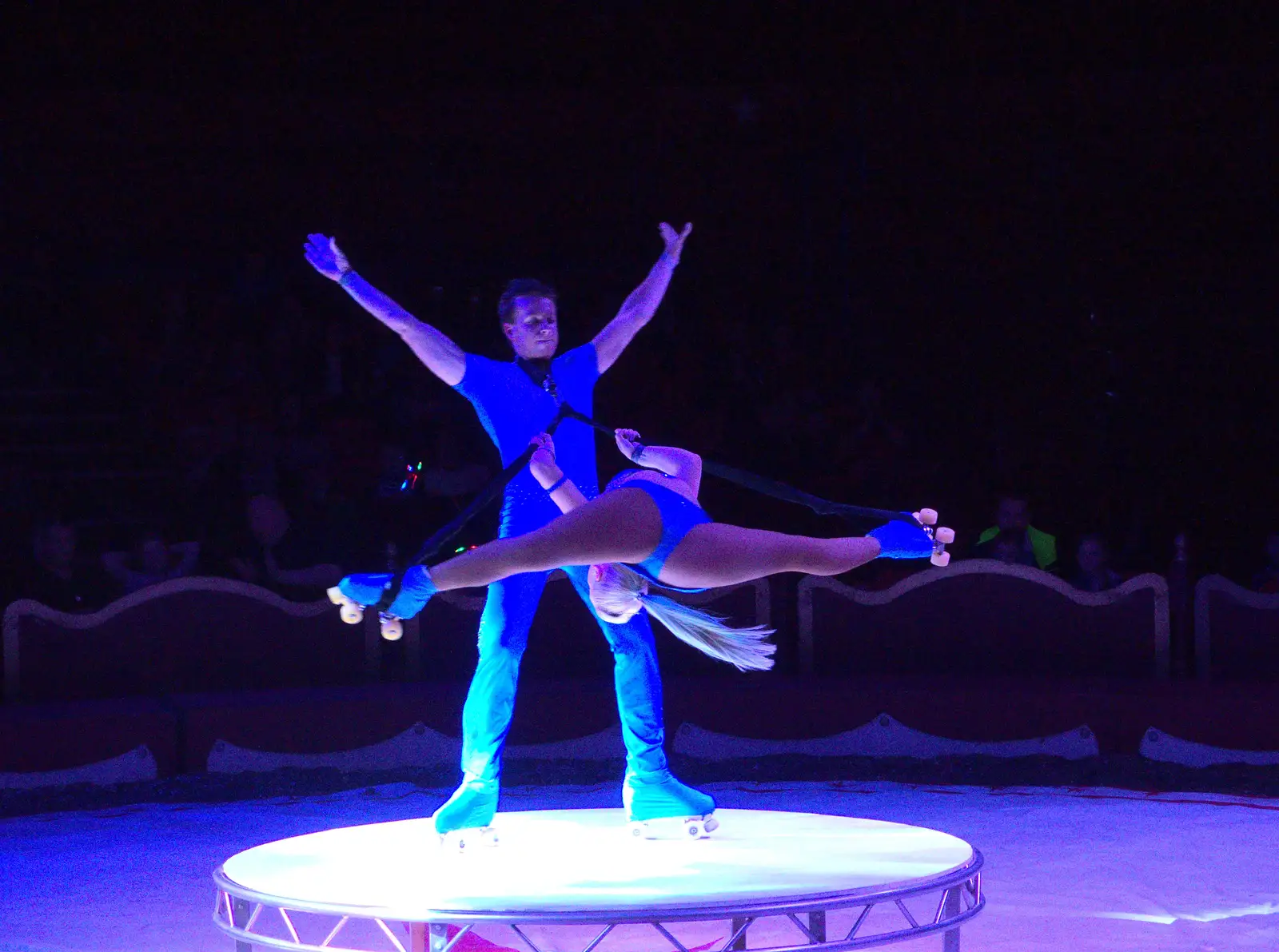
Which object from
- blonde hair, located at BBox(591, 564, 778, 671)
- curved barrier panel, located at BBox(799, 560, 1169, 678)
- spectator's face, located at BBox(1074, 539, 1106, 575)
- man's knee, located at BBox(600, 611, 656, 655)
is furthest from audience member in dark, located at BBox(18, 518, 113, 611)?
spectator's face, located at BBox(1074, 539, 1106, 575)

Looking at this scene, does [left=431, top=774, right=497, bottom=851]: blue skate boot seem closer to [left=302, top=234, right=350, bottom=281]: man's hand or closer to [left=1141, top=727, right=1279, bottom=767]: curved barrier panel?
[left=302, top=234, right=350, bottom=281]: man's hand

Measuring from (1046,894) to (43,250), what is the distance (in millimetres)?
7383

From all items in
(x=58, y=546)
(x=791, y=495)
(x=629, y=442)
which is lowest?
(x=58, y=546)

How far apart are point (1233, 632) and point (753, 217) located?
4.32 metres

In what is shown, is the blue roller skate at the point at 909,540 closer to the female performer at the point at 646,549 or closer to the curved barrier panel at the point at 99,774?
the female performer at the point at 646,549

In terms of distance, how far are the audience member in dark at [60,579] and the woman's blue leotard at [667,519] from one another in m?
4.01

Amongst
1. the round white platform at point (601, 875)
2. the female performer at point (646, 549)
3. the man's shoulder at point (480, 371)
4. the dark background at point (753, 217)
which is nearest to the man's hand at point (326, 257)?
the man's shoulder at point (480, 371)

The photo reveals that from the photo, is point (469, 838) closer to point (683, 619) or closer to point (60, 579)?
point (683, 619)

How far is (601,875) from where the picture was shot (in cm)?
320

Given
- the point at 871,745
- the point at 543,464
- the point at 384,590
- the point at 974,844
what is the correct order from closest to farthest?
the point at 384,590
the point at 543,464
the point at 974,844
the point at 871,745

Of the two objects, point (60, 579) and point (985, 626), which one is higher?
point (60, 579)

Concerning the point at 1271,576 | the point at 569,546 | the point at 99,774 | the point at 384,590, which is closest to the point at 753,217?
the point at 1271,576

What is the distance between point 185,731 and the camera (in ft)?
20.1

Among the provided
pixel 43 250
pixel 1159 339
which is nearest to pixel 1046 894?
pixel 1159 339
